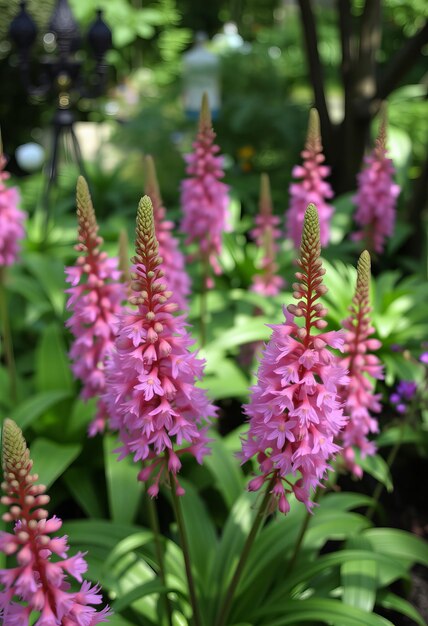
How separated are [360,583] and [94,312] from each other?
1408 millimetres

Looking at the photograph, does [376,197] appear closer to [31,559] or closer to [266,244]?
[266,244]

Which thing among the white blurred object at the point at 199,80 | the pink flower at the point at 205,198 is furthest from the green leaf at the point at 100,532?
the white blurred object at the point at 199,80

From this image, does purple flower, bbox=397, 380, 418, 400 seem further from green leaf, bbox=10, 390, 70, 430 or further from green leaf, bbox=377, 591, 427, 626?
green leaf, bbox=10, 390, 70, 430

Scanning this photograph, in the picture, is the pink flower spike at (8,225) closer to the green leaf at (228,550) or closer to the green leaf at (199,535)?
the green leaf at (199,535)

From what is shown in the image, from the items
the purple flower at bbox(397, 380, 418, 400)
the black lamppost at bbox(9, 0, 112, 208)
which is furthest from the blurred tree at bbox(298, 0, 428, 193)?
the purple flower at bbox(397, 380, 418, 400)

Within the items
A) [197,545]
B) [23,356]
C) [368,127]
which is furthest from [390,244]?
[197,545]

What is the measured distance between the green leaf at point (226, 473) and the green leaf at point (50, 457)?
0.62 meters

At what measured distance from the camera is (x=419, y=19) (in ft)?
38.1

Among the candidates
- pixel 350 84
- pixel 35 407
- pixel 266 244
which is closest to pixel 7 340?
pixel 35 407

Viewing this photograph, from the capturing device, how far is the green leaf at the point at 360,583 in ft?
8.61

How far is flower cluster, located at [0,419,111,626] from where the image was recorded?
4.85ft

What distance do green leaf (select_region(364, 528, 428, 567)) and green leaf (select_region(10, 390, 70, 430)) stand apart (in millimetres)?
1518

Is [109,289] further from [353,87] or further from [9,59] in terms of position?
[9,59]

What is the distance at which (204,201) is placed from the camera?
3.76 m
